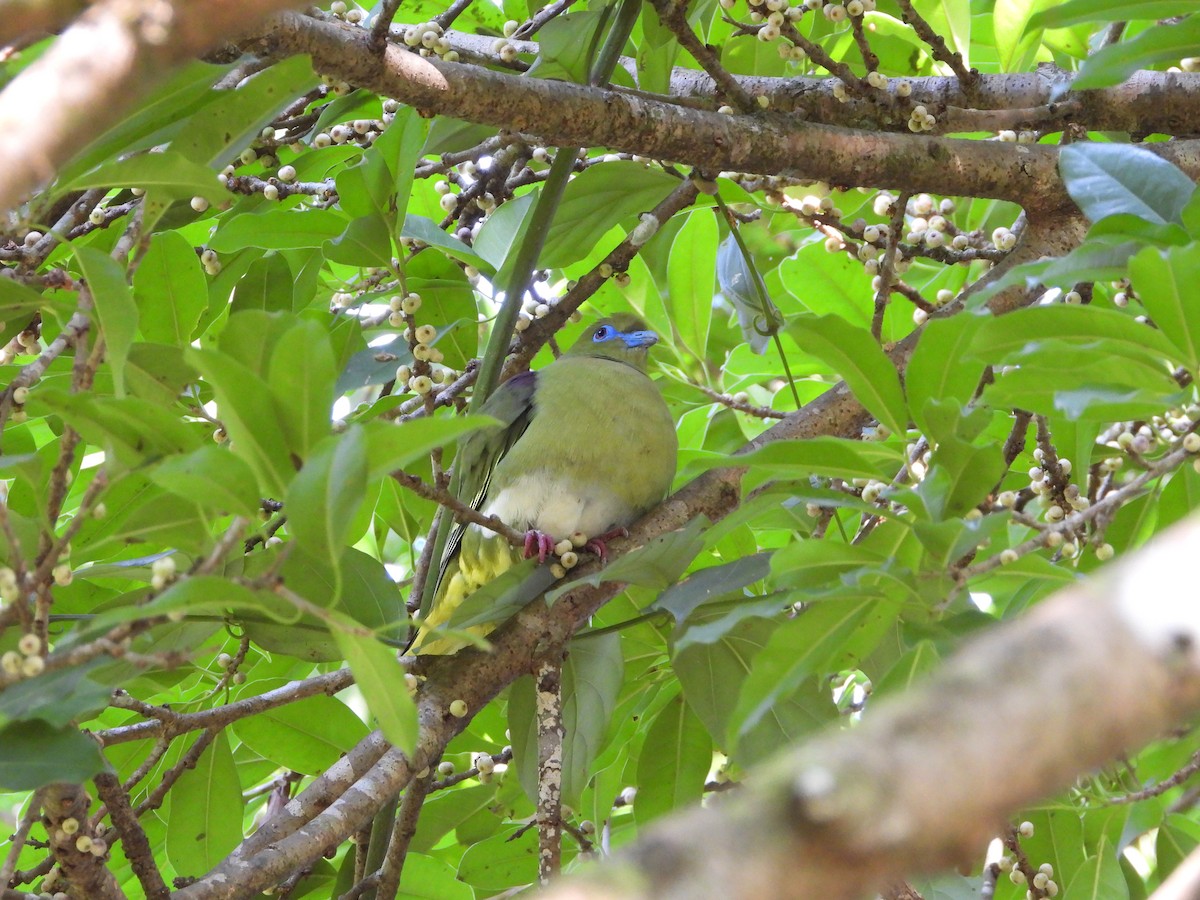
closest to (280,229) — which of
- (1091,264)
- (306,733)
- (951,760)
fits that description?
(306,733)

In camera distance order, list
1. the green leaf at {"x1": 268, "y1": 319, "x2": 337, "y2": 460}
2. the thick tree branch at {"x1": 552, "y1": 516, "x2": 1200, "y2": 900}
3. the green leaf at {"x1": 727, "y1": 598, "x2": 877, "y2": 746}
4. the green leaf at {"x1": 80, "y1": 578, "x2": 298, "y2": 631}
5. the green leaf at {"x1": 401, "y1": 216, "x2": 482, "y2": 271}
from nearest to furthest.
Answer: the thick tree branch at {"x1": 552, "y1": 516, "x2": 1200, "y2": 900}, the green leaf at {"x1": 80, "y1": 578, "x2": 298, "y2": 631}, the green leaf at {"x1": 268, "y1": 319, "x2": 337, "y2": 460}, the green leaf at {"x1": 727, "y1": 598, "x2": 877, "y2": 746}, the green leaf at {"x1": 401, "y1": 216, "x2": 482, "y2": 271}

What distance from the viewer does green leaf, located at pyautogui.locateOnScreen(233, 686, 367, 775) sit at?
247 cm

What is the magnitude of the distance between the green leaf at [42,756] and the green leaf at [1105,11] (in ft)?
5.58

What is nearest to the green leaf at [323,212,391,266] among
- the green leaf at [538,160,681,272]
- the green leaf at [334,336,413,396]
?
the green leaf at [334,336,413,396]

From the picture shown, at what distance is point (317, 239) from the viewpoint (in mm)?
2365

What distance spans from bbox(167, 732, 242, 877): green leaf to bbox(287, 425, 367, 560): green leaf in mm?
1285

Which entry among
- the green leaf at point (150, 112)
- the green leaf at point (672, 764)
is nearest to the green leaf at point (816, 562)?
the green leaf at point (672, 764)

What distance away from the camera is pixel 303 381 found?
56.0 inches

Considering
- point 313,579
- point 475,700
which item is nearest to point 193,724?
point 313,579

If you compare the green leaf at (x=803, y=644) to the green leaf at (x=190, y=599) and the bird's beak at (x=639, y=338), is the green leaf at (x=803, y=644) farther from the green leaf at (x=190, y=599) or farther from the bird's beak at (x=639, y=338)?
the bird's beak at (x=639, y=338)

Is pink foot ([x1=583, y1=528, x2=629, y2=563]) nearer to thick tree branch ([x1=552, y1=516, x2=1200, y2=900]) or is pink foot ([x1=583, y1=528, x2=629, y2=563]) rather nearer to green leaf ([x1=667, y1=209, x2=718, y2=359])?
green leaf ([x1=667, y1=209, x2=718, y2=359])

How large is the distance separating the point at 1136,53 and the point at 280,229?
1.51 metres

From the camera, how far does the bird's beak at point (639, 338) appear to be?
3473 mm

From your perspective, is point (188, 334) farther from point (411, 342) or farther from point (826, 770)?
point (826, 770)
